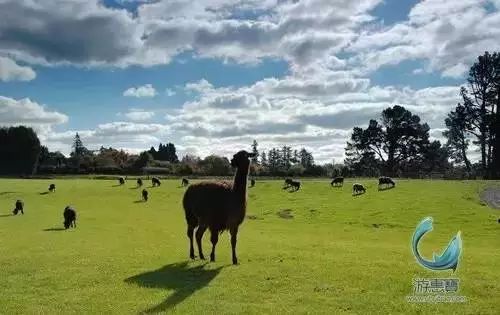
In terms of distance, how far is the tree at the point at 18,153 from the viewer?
130250mm

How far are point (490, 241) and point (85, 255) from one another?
79.9 ft

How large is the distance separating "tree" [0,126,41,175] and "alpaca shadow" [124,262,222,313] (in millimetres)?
125039

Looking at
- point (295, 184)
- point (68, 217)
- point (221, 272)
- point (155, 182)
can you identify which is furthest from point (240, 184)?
point (155, 182)

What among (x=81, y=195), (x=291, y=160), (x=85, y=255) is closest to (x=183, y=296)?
(x=85, y=255)

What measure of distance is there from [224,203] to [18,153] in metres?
128

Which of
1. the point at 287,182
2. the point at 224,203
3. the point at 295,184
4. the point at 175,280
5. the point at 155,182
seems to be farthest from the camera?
the point at 155,182

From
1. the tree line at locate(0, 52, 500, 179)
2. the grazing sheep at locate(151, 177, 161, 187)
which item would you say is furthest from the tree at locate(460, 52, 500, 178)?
the grazing sheep at locate(151, 177, 161, 187)

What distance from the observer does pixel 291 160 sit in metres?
192

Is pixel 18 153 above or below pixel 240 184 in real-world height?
above

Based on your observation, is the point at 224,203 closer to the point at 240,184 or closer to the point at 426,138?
the point at 240,184

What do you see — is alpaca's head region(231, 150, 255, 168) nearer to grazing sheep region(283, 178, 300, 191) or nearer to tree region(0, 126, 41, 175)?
grazing sheep region(283, 178, 300, 191)

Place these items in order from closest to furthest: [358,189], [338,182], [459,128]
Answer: [358,189]
[338,182]
[459,128]

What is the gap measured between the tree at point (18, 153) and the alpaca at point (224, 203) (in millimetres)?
123692

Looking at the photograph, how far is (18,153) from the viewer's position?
5143 inches
